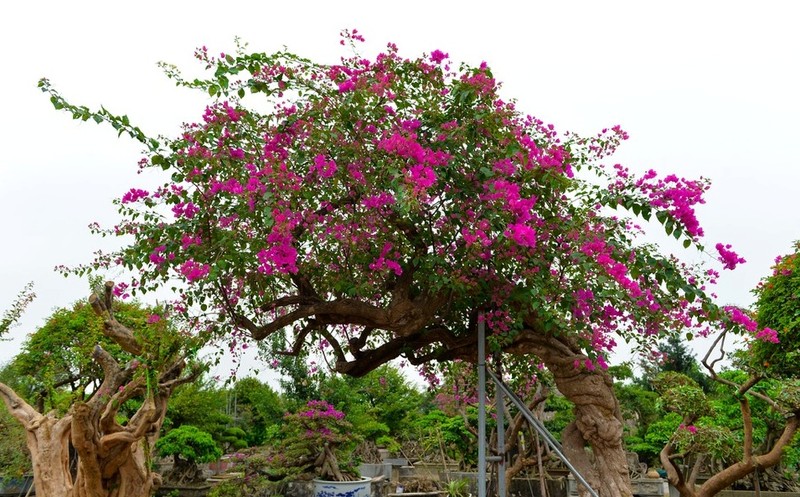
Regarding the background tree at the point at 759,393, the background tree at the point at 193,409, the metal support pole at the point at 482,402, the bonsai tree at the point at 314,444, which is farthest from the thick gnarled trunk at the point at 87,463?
the background tree at the point at 193,409

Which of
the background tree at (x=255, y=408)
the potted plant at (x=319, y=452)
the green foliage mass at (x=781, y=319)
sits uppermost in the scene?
the background tree at (x=255, y=408)

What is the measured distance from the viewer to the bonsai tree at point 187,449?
10875 millimetres

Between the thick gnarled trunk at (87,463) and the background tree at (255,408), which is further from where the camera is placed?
the background tree at (255,408)

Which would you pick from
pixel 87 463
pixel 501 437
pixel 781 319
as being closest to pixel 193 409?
pixel 87 463

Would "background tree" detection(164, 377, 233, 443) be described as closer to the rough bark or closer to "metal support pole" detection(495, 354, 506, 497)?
the rough bark

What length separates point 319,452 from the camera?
976 centimetres

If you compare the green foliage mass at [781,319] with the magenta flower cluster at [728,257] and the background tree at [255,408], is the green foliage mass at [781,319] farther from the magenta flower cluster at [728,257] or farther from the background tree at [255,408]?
the background tree at [255,408]

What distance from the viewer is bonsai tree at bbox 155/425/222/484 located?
10875 millimetres

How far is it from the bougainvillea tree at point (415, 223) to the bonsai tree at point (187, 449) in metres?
6.93

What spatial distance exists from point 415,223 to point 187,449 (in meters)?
8.31

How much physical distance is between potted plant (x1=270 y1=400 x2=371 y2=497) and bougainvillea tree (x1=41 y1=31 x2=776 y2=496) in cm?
497

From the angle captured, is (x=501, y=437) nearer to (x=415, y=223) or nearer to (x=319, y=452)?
(x=415, y=223)

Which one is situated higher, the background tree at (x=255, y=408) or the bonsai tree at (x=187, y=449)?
the background tree at (x=255, y=408)

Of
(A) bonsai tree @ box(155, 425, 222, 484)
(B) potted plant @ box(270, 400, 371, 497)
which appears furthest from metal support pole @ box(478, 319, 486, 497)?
(A) bonsai tree @ box(155, 425, 222, 484)
